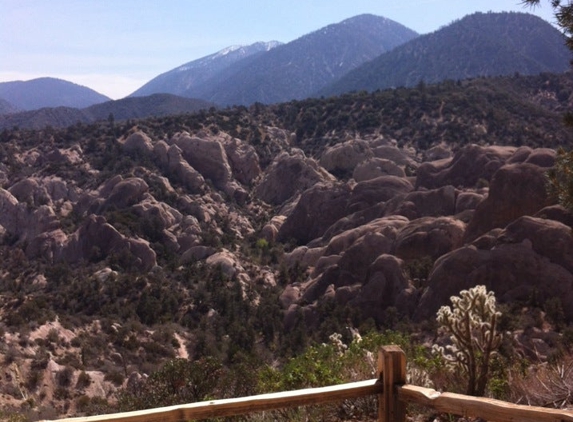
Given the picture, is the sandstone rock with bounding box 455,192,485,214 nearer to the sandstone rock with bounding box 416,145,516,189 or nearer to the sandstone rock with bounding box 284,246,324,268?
the sandstone rock with bounding box 416,145,516,189

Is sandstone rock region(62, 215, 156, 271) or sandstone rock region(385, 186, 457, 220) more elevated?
sandstone rock region(385, 186, 457, 220)

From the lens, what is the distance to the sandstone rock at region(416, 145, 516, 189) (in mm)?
34250

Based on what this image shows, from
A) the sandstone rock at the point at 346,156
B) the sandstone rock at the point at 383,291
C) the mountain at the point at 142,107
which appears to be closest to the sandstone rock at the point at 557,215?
the sandstone rock at the point at 383,291

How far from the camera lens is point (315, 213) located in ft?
135

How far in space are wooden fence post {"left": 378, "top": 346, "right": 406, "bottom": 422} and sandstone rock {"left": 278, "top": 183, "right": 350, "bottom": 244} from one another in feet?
114

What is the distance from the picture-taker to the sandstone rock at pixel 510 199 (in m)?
24.9

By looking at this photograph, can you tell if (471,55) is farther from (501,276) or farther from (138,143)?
(501,276)

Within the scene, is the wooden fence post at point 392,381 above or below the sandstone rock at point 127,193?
above

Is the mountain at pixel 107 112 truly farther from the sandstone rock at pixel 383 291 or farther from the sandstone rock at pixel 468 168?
the sandstone rock at pixel 383 291

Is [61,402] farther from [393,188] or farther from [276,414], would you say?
[393,188]

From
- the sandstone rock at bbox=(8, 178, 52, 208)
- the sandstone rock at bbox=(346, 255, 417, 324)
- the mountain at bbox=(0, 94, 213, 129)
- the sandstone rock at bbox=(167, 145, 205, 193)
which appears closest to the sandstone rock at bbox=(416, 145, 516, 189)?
the sandstone rock at bbox=(346, 255, 417, 324)

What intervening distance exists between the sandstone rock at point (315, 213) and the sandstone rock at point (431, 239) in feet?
38.0

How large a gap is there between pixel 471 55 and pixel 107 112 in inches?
3999

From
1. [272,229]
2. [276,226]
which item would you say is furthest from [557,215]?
[276,226]
